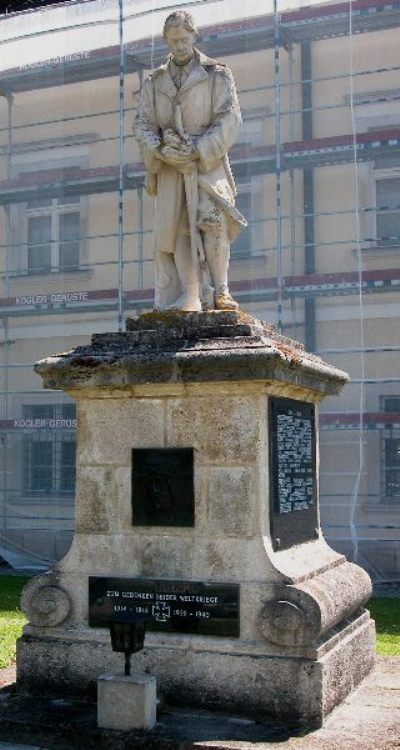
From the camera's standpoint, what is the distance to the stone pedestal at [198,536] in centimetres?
493

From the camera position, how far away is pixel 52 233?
14.7 metres

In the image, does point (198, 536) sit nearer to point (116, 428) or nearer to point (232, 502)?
point (232, 502)

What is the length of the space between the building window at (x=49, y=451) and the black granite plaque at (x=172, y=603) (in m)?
8.32

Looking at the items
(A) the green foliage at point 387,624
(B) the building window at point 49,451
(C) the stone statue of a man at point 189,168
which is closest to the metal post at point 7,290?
(B) the building window at point 49,451

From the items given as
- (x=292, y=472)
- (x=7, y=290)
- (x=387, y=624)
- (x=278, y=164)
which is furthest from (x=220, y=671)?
(x=7, y=290)

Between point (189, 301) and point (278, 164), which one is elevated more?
point (278, 164)

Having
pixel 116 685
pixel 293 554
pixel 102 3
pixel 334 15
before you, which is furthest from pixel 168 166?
pixel 102 3

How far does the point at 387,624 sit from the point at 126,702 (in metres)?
4.78

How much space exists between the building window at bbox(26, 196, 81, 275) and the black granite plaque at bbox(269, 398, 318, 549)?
893cm

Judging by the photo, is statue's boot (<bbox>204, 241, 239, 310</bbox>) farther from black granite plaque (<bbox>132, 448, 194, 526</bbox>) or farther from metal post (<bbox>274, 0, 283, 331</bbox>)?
metal post (<bbox>274, 0, 283, 331</bbox>)

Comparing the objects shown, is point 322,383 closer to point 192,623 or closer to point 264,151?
point 192,623

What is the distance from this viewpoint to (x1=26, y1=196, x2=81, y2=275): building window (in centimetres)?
1454

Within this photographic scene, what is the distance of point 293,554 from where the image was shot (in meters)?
5.41

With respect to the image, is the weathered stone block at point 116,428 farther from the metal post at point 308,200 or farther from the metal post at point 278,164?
the metal post at point 308,200
